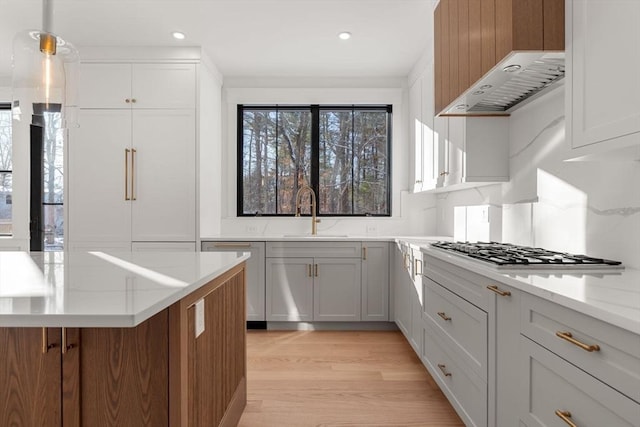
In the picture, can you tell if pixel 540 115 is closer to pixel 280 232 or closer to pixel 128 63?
pixel 280 232

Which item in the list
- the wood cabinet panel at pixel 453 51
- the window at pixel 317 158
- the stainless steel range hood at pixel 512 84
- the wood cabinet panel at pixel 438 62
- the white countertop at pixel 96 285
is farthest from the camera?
the window at pixel 317 158

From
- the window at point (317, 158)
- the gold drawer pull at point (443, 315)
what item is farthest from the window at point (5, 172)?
the gold drawer pull at point (443, 315)

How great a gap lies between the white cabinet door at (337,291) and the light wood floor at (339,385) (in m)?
0.22

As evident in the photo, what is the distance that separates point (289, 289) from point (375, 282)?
2.60 ft

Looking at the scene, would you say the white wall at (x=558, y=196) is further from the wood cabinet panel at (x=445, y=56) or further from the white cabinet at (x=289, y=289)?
the white cabinet at (x=289, y=289)

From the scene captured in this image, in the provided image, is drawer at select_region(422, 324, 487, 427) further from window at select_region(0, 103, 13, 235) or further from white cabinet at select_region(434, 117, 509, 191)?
window at select_region(0, 103, 13, 235)

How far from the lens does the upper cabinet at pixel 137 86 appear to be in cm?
341

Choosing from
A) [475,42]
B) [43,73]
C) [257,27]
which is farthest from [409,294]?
[43,73]

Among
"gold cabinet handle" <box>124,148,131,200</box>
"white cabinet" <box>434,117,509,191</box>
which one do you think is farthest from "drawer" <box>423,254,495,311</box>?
"gold cabinet handle" <box>124,148,131,200</box>

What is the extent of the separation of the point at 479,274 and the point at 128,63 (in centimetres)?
341

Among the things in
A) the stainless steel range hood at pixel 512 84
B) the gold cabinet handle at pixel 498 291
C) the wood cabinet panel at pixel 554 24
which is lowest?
the gold cabinet handle at pixel 498 291

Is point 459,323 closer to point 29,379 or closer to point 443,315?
point 443,315

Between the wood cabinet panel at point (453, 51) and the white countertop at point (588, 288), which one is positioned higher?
the wood cabinet panel at point (453, 51)

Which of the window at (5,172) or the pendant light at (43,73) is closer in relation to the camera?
the pendant light at (43,73)
